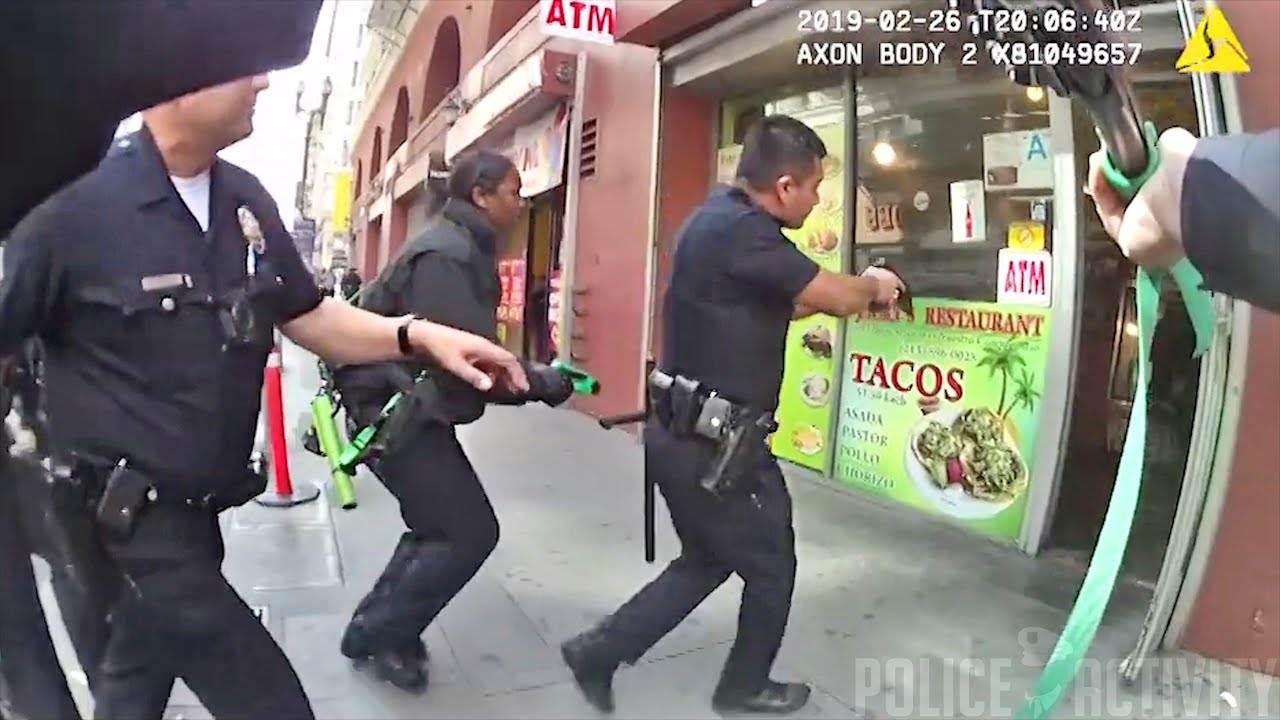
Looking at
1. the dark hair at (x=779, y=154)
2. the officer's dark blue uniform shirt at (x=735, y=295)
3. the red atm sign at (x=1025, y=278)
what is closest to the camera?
the officer's dark blue uniform shirt at (x=735, y=295)

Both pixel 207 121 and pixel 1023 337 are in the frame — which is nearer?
pixel 207 121

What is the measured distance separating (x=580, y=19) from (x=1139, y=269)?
6.26 metres

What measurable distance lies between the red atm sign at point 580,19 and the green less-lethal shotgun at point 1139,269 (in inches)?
236

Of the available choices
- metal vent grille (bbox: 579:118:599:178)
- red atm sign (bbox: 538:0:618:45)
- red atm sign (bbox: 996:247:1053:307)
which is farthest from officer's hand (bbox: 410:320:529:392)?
metal vent grille (bbox: 579:118:599:178)

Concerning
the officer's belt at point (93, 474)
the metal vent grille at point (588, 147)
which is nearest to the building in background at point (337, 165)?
the metal vent grille at point (588, 147)

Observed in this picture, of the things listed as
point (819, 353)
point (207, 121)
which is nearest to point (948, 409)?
point (819, 353)

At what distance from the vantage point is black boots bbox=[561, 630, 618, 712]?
3.13 metres

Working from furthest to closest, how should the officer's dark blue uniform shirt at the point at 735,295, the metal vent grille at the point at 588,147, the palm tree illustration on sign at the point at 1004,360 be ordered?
the metal vent grille at the point at 588,147
the palm tree illustration on sign at the point at 1004,360
the officer's dark blue uniform shirt at the point at 735,295

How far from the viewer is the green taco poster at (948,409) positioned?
478 centimetres

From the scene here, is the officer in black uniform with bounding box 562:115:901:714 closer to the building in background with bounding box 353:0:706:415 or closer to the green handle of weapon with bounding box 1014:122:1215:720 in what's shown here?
the green handle of weapon with bounding box 1014:122:1215:720

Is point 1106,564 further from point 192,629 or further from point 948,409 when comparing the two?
point 948,409

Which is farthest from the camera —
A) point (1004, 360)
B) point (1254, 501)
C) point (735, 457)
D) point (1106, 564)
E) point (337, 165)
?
point (337, 165)

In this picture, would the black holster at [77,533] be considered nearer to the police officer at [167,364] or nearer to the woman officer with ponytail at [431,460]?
the police officer at [167,364]

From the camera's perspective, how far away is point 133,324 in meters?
1.90
